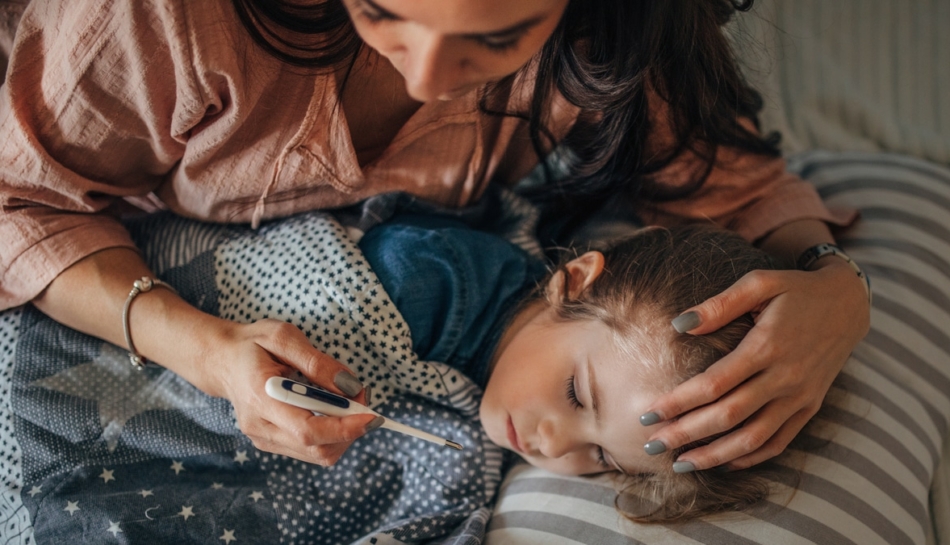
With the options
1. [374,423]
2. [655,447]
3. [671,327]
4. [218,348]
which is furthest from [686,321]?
[218,348]

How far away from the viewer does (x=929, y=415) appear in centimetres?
127

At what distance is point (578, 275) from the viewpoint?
3.85 feet

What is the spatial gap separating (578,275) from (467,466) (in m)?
0.35

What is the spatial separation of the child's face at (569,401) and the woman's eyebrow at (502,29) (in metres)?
0.50

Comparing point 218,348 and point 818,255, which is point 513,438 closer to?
point 218,348

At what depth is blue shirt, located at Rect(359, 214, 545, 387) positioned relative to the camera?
1.13 metres

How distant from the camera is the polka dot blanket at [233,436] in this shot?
1047mm

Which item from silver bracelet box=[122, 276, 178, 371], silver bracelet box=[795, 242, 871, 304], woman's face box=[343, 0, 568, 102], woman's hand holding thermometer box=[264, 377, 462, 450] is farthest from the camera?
silver bracelet box=[795, 242, 871, 304]

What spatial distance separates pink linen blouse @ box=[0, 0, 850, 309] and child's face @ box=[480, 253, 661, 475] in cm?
33

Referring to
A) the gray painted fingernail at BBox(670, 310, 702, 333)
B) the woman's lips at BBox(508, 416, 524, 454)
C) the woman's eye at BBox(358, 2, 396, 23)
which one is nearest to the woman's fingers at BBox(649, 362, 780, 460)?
the gray painted fingernail at BBox(670, 310, 702, 333)

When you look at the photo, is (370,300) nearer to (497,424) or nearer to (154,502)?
(497,424)

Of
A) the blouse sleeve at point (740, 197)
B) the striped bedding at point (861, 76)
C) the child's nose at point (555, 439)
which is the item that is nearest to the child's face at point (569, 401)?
the child's nose at point (555, 439)

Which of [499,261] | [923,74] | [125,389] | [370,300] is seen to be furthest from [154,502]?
[923,74]

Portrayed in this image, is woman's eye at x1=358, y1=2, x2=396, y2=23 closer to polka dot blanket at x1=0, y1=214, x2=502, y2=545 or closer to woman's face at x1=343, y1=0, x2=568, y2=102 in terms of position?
woman's face at x1=343, y1=0, x2=568, y2=102
